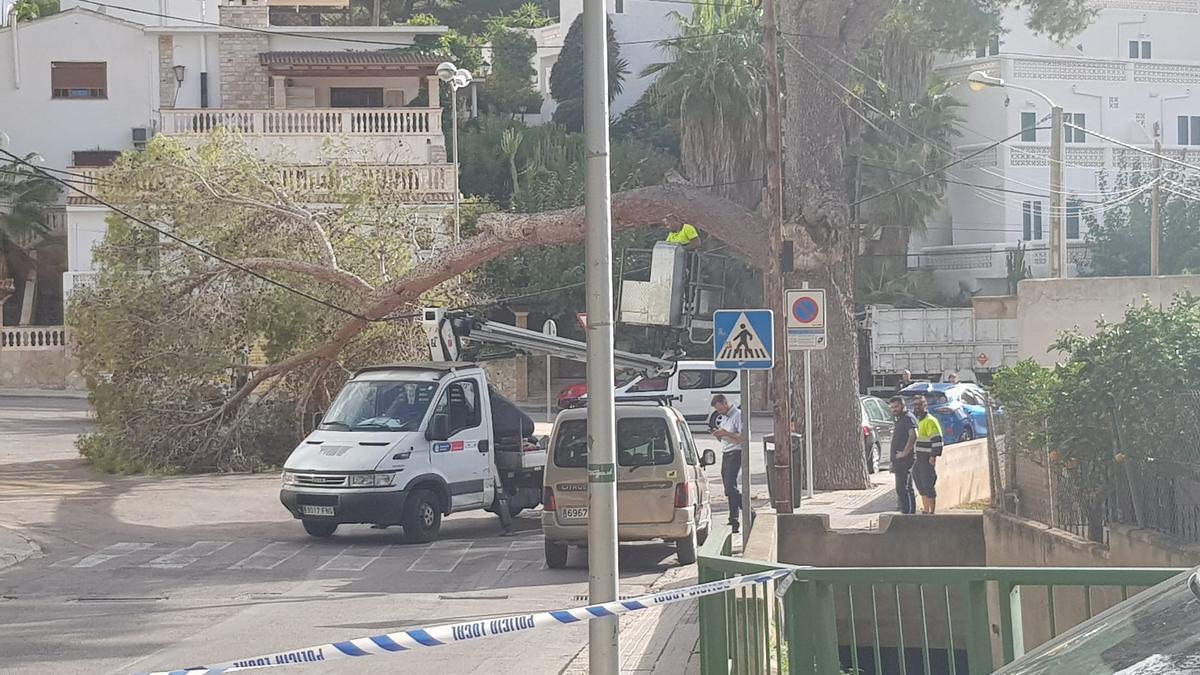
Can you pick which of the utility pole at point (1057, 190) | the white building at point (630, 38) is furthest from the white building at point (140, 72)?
the utility pole at point (1057, 190)

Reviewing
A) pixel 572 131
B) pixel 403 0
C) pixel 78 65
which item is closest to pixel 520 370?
pixel 572 131

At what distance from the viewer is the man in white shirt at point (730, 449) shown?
Answer: 18.6m

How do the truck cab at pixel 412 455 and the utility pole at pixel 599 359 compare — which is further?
the truck cab at pixel 412 455

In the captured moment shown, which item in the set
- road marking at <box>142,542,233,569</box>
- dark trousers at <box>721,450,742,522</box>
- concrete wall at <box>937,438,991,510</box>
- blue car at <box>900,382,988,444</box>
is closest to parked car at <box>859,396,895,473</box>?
blue car at <box>900,382,988,444</box>

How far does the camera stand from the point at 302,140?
133 ft

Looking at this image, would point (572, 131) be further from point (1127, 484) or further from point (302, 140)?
point (1127, 484)

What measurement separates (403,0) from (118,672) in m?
57.9

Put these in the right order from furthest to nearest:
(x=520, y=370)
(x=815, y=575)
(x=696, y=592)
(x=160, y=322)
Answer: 1. (x=520, y=370)
2. (x=160, y=322)
3. (x=696, y=592)
4. (x=815, y=575)

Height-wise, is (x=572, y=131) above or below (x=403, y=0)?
below

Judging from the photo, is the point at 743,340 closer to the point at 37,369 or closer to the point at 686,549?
the point at 686,549

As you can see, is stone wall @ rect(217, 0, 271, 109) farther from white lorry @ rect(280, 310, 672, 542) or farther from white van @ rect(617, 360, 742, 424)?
white lorry @ rect(280, 310, 672, 542)

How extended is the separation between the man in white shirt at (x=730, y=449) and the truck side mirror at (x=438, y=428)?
3.51m

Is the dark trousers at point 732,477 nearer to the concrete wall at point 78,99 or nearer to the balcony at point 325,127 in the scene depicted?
the balcony at point 325,127

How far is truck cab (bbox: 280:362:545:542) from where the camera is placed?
696 inches
